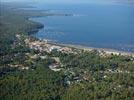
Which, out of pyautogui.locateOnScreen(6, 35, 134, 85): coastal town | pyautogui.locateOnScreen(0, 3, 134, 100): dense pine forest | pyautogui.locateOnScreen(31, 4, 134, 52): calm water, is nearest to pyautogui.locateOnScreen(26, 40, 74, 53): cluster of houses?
pyautogui.locateOnScreen(6, 35, 134, 85): coastal town

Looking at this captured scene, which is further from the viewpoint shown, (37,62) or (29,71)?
(37,62)

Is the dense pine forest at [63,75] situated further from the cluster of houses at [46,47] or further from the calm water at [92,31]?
the calm water at [92,31]

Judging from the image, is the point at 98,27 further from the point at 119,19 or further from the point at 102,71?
the point at 102,71

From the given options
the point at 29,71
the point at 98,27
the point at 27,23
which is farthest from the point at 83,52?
the point at 27,23

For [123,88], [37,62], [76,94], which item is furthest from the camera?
[37,62]

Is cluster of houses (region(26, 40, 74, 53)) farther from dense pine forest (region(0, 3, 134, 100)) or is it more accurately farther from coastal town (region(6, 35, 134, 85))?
dense pine forest (region(0, 3, 134, 100))

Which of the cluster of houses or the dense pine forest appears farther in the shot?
the cluster of houses

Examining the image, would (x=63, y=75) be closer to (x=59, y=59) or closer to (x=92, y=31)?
(x=59, y=59)

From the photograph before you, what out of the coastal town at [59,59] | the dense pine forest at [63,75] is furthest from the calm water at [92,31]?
the dense pine forest at [63,75]
